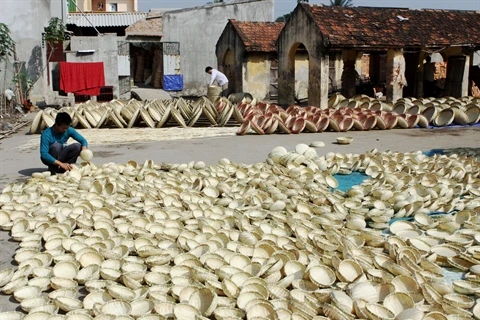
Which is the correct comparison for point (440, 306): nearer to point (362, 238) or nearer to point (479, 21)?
point (362, 238)

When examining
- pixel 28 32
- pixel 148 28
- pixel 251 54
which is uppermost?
pixel 148 28

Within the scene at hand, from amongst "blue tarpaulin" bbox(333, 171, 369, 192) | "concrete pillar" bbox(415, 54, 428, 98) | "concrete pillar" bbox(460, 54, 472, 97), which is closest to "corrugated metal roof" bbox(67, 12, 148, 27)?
A: "concrete pillar" bbox(415, 54, 428, 98)

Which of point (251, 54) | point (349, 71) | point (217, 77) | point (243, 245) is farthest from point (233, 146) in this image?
point (251, 54)

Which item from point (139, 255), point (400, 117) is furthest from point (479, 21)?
point (139, 255)

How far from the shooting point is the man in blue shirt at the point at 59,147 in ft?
19.3

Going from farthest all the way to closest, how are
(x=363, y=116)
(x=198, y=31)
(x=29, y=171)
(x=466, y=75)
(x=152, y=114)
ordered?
(x=198, y=31)
(x=466, y=75)
(x=152, y=114)
(x=363, y=116)
(x=29, y=171)

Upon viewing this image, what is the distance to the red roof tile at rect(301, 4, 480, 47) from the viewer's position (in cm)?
1320

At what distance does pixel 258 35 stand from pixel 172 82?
5.49 metres

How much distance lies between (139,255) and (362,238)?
5.07ft

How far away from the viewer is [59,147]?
20.0 ft

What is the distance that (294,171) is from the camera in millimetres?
5926

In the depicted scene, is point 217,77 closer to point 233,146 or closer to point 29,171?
point 233,146

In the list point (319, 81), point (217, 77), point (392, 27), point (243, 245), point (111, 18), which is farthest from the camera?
point (111, 18)

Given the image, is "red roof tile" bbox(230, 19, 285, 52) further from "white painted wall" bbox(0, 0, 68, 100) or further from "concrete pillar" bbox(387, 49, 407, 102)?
"white painted wall" bbox(0, 0, 68, 100)
